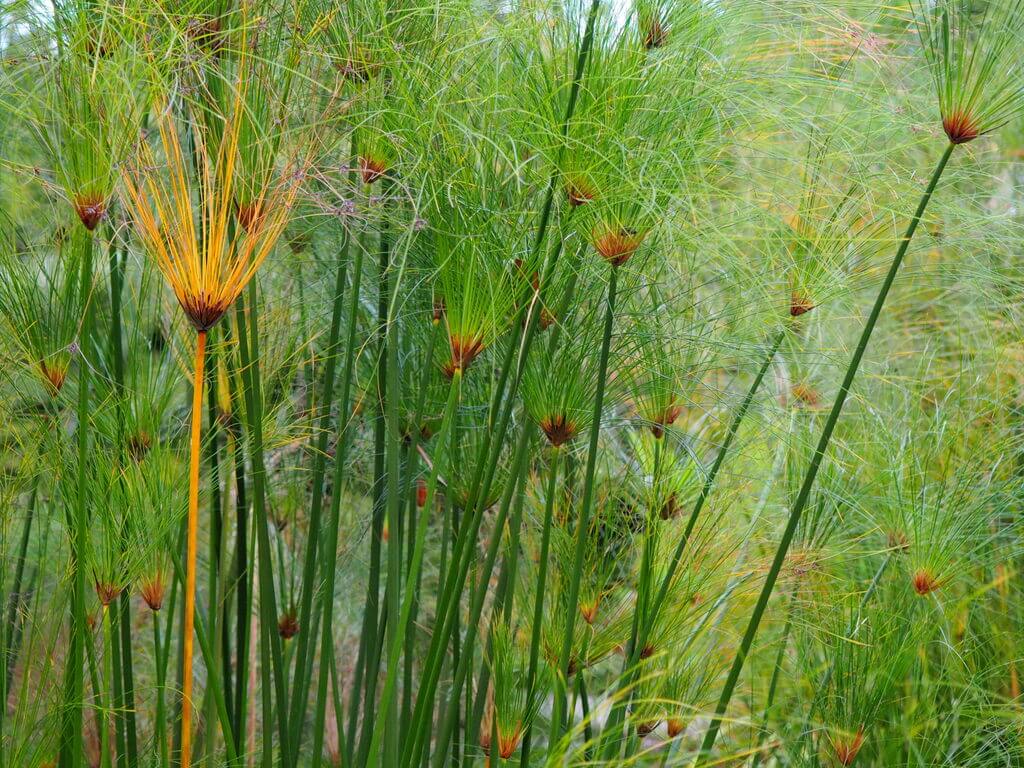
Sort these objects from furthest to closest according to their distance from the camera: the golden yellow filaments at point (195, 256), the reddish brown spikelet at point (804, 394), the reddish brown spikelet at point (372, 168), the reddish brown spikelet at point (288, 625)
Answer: the reddish brown spikelet at point (804, 394)
the reddish brown spikelet at point (288, 625)
the reddish brown spikelet at point (372, 168)
the golden yellow filaments at point (195, 256)

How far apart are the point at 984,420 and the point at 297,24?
103 cm

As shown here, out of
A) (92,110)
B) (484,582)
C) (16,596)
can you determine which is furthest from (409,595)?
(16,596)

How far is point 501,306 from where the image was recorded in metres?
0.81

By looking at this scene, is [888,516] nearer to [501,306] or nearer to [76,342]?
[501,306]

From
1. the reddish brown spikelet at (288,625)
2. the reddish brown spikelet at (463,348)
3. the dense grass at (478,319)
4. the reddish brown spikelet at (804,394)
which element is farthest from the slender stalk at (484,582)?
the reddish brown spikelet at (804,394)

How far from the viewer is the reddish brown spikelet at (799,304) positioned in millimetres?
957

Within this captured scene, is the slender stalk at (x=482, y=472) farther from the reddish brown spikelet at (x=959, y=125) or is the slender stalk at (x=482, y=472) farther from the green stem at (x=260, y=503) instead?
the reddish brown spikelet at (x=959, y=125)

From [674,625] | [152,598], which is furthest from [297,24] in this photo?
[674,625]

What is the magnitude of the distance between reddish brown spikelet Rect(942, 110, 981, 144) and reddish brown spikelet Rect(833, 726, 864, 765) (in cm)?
57

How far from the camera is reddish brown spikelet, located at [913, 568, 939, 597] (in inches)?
40.1

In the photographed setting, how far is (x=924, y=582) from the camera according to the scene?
1.02 m

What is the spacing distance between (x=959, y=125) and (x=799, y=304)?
0.21m

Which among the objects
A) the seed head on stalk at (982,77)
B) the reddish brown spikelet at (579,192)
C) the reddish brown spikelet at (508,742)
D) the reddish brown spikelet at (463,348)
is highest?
the seed head on stalk at (982,77)

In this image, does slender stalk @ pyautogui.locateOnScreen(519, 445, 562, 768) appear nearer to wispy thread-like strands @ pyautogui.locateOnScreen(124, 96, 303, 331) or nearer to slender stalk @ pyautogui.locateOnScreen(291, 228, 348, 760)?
slender stalk @ pyautogui.locateOnScreen(291, 228, 348, 760)
